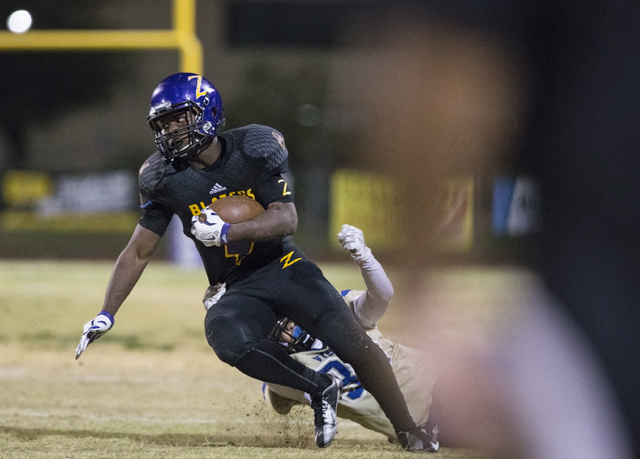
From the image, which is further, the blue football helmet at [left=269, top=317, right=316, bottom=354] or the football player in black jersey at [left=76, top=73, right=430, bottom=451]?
the blue football helmet at [left=269, top=317, right=316, bottom=354]

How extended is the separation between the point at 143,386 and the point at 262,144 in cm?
244

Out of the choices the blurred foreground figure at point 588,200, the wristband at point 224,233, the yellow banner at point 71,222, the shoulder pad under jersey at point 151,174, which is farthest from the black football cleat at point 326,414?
the yellow banner at point 71,222

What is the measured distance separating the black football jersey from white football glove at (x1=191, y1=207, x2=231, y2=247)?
11.1 inches

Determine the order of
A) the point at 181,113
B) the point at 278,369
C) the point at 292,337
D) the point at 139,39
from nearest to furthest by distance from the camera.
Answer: the point at 278,369, the point at 181,113, the point at 292,337, the point at 139,39

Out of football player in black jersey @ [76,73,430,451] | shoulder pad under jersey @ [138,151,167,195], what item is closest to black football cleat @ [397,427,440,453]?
football player in black jersey @ [76,73,430,451]

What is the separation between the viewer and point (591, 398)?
1600 mm

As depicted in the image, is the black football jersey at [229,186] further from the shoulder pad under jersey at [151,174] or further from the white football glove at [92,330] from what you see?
the white football glove at [92,330]

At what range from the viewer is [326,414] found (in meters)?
3.12

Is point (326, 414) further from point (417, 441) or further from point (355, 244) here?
point (355, 244)

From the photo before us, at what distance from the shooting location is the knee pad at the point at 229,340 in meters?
2.99

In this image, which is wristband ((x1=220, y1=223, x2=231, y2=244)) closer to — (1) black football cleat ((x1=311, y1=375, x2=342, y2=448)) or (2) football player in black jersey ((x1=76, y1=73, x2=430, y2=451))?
(2) football player in black jersey ((x1=76, y1=73, x2=430, y2=451))

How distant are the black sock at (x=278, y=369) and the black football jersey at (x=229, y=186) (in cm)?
39

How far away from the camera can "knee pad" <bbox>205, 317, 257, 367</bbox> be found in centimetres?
299

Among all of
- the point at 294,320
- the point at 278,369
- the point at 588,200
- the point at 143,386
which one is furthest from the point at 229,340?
the point at 143,386
